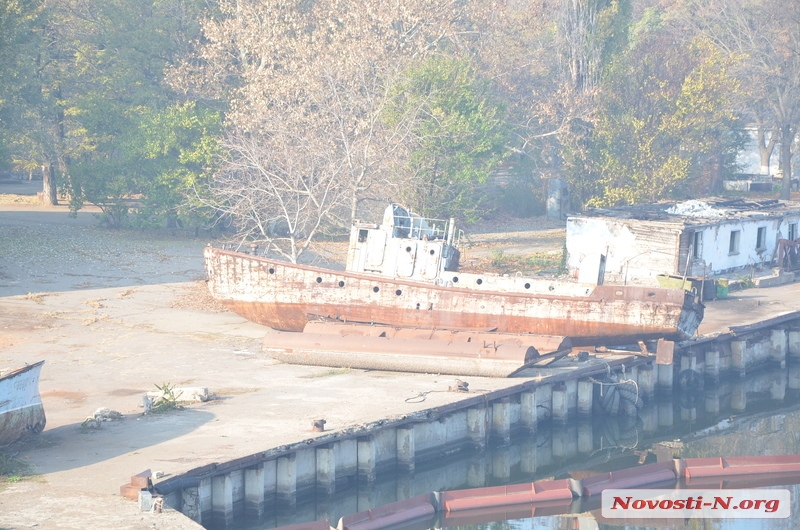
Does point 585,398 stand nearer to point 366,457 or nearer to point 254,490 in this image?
point 366,457

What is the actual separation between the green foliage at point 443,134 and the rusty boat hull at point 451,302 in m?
14.9

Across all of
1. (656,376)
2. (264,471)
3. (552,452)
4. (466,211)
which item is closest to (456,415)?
(552,452)

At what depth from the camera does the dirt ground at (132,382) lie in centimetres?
1753

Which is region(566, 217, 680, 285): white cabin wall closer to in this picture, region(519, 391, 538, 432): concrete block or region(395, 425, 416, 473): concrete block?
region(519, 391, 538, 432): concrete block

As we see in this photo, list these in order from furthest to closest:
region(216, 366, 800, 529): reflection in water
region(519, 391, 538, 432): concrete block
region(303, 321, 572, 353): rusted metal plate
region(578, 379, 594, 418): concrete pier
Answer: region(578, 379, 594, 418): concrete pier
region(303, 321, 572, 353): rusted metal plate
region(519, 391, 538, 432): concrete block
region(216, 366, 800, 529): reflection in water

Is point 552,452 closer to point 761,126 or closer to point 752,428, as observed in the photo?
point 752,428

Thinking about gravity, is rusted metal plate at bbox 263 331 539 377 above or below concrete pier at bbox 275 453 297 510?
above

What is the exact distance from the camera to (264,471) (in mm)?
19578

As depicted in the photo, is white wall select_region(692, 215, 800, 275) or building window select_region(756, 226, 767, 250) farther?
building window select_region(756, 226, 767, 250)

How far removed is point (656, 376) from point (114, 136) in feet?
101

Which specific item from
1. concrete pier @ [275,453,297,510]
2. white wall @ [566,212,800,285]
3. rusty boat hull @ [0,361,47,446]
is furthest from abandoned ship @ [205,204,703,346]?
rusty boat hull @ [0,361,47,446]

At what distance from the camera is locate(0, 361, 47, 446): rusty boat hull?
18.7 metres

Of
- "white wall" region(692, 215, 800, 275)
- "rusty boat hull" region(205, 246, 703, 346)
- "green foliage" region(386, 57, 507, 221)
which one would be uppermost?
"green foliage" region(386, 57, 507, 221)

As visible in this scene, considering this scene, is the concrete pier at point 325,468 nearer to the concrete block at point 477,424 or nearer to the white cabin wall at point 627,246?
the concrete block at point 477,424
